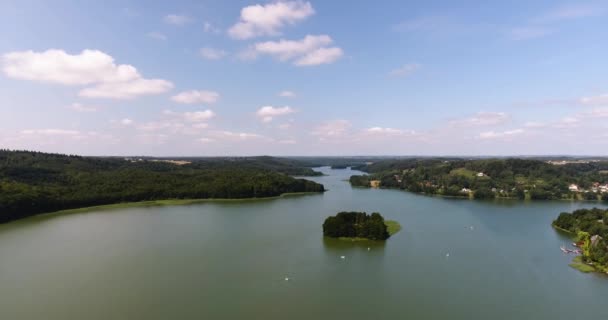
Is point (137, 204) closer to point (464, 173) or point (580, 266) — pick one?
point (580, 266)

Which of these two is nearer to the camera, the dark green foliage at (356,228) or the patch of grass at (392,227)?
the dark green foliage at (356,228)


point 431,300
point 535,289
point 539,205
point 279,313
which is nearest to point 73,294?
point 279,313

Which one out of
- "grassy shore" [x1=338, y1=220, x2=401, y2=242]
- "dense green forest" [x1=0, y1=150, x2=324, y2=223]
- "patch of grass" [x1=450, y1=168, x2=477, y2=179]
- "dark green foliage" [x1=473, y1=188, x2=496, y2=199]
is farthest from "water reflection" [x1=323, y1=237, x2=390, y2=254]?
"patch of grass" [x1=450, y1=168, x2=477, y2=179]

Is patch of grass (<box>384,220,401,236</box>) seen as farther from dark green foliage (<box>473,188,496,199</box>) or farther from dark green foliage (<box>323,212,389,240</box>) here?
dark green foliage (<box>473,188,496,199</box>)

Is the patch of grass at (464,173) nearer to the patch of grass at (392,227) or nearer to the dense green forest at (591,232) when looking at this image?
the dense green forest at (591,232)

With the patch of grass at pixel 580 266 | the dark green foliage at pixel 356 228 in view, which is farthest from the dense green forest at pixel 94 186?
the patch of grass at pixel 580 266

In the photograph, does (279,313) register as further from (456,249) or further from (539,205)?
(539,205)
